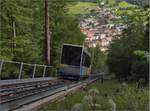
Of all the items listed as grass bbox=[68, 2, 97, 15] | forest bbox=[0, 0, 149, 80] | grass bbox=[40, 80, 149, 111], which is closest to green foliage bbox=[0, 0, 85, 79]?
forest bbox=[0, 0, 149, 80]

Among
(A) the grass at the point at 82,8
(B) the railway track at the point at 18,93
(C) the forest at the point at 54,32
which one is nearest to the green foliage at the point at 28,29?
(C) the forest at the point at 54,32

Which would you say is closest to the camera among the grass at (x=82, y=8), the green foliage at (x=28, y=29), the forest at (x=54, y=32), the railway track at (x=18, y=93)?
the forest at (x=54, y=32)

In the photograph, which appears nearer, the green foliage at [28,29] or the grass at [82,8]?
the grass at [82,8]

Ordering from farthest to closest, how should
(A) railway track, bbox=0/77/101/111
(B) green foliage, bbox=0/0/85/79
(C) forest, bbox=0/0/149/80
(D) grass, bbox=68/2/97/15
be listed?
1. (B) green foliage, bbox=0/0/85/79
2. (A) railway track, bbox=0/77/101/111
3. (D) grass, bbox=68/2/97/15
4. (C) forest, bbox=0/0/149/80

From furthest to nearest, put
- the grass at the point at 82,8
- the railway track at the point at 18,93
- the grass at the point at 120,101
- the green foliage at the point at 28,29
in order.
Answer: the green foliage at the point at 28,29 → the railway track at the point at 18,93 → the grass at the point at 120,101 → the grass at the point at 82,8

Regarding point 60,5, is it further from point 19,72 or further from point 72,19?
point 19,72

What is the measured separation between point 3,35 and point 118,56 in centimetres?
2844

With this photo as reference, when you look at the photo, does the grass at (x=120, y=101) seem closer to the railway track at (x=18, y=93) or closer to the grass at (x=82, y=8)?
the railway track at (x=18, y=93)

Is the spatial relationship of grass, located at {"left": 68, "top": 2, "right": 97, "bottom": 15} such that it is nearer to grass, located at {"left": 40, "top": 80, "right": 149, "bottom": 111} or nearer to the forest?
the forest

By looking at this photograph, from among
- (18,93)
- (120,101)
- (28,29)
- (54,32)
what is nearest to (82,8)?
(120,101)

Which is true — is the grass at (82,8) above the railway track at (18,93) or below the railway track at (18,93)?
above

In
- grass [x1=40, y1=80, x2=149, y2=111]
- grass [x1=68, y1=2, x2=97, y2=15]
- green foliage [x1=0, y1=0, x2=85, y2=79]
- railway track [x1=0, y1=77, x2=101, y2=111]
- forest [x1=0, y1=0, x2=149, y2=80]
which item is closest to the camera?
forest [x1=0, y1=0, x2=149, y2=80]

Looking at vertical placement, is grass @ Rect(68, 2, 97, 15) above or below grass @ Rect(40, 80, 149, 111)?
above

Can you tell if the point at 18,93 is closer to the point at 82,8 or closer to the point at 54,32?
the point at 82,8
